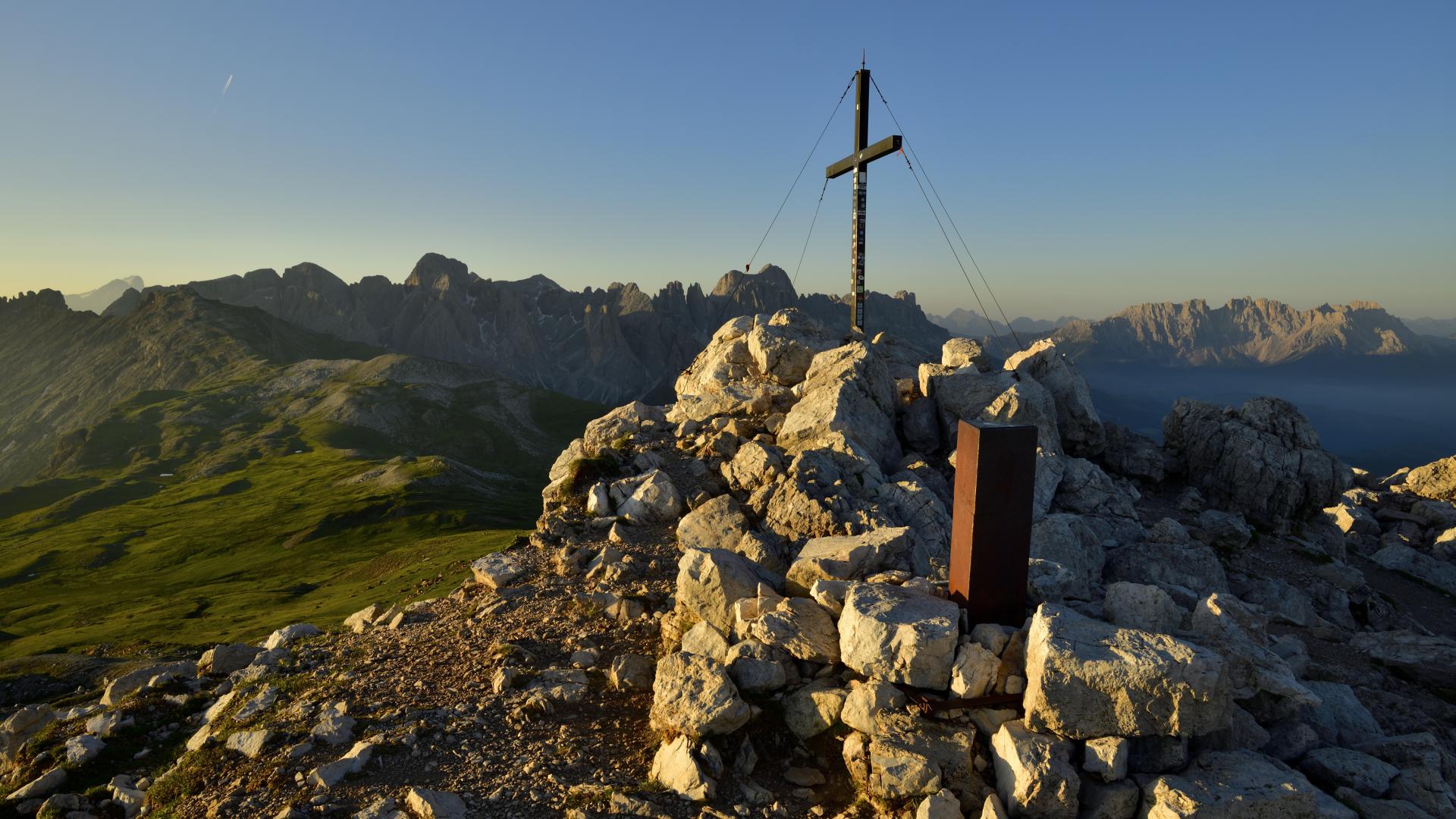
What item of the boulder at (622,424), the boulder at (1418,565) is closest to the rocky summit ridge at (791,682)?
the boulder at (622,424)

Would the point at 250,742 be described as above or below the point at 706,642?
below

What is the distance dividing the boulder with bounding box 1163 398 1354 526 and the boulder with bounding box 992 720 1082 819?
132 feet

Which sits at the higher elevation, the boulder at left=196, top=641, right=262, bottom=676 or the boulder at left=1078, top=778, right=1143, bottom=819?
the boulder at left=1078, top=778, right=1143, bottom=819

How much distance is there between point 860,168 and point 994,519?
25.4 metres

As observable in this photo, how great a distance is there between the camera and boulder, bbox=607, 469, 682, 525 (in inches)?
1062

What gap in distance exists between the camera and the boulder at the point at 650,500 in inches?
1062

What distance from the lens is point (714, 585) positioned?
17.9 meters

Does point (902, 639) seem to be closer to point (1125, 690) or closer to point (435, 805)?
point (1125, 690)

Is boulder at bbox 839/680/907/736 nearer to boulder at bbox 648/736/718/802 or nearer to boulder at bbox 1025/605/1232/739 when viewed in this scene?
boulder at bbox 1025/605/1232/739

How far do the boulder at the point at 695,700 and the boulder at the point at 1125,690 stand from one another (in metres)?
5.91

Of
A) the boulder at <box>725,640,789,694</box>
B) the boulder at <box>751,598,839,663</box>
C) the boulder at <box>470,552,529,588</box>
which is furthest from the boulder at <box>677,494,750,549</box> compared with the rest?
the boulder at <box>725,640,789,694</box>

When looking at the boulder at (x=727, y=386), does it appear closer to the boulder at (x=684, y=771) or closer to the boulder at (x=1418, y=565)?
the boulder at (x=684, y=771)

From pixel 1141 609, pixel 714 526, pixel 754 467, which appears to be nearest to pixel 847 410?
pixel 754 467

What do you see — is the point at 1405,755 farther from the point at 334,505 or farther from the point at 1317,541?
the point at 334,505
